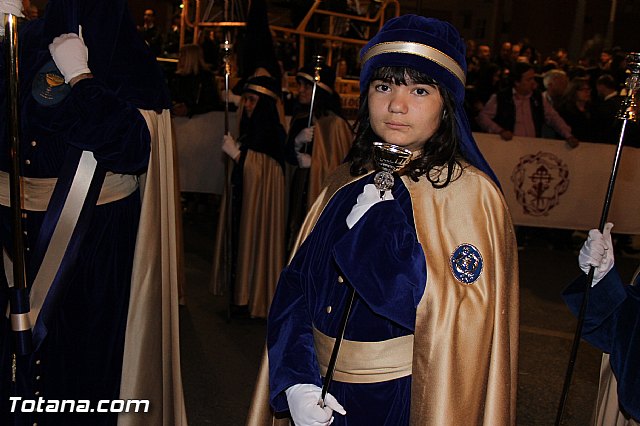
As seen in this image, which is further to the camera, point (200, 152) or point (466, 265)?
point (200, 152)

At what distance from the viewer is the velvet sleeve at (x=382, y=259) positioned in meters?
2.04

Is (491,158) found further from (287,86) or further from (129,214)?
(129,214)

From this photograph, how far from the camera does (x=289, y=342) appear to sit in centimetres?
230

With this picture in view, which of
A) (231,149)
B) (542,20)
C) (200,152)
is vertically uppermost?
(542,20)

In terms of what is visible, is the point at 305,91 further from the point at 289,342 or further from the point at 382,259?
the point at 382,259

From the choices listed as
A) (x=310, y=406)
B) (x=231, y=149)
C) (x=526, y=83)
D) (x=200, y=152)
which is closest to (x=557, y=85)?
(x=526, y=83)

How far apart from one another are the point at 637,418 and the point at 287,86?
30.8 feet

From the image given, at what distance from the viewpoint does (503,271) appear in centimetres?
222

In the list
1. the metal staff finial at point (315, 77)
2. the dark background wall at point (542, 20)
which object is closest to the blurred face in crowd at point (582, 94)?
the metal staff finial at point (315, 77)

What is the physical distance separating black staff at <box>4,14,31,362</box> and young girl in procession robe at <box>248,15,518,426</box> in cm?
80

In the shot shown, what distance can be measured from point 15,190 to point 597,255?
185cm

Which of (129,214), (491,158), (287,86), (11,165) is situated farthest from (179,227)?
(287,86)
